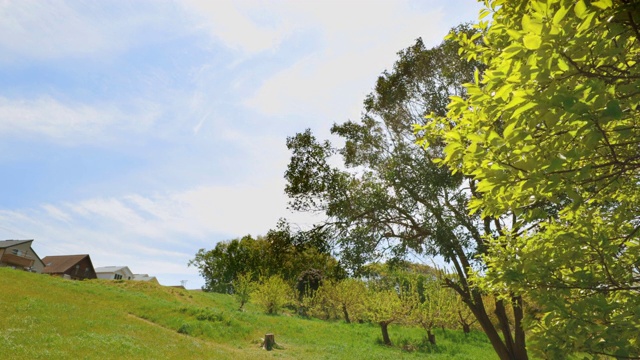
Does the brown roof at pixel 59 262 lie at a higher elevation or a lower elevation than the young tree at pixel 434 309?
higher

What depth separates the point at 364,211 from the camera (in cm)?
1274

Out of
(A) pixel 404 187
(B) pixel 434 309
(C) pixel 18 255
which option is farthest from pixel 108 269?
(A) pixel 404 187

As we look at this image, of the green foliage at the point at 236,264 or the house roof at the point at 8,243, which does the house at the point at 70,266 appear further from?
the green foliage at the point at 236,264

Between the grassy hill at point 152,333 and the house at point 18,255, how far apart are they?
3714cm

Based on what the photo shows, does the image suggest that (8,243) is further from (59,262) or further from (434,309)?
(434,309)

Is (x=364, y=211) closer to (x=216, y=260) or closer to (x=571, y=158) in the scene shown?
(x=571, y=158)

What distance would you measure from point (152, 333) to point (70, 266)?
61905mm

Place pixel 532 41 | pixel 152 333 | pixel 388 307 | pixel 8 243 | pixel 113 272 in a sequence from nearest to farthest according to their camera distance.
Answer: pixel 532 41 → pixel 152 333 → pixel 388 307 → pixel 8 243 → pixel 113 272

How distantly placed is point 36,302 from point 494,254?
26285 millimetres

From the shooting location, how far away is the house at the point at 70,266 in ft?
218

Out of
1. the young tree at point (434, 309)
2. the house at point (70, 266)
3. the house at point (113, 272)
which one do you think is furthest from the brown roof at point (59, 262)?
the young tree at point (434, 309)

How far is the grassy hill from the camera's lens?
14.8m

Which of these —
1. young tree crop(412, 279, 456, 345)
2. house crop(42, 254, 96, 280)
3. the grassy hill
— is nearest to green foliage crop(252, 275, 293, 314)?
the grassy hill

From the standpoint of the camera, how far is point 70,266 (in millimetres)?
67188
